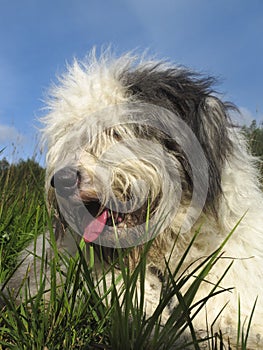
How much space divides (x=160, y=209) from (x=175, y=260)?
35 cm

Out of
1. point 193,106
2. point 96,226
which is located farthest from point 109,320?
point 193,106

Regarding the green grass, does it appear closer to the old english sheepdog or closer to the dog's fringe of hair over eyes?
the old english sheepdog

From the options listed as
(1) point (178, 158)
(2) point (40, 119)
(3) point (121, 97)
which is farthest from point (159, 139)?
(2) point (40, 119)

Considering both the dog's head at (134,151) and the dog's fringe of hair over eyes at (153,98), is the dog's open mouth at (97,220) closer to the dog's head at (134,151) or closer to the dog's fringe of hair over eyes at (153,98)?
the dog's head at (134,151)

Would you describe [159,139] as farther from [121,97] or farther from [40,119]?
[40,119]

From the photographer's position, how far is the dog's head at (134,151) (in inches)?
104

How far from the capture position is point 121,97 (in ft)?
9.62

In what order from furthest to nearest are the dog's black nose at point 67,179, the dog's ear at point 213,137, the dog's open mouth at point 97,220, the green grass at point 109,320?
1. the dog's ear at point 213,137
2. the dog's open mouth at point 97,220
3. the dog's black nose at point 67,179
4. the green grass at point 109,320

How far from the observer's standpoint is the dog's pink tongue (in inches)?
105

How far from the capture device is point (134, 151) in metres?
2.77

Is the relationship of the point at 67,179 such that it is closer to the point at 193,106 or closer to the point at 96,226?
the point at 96,226

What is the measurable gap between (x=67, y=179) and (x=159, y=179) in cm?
52

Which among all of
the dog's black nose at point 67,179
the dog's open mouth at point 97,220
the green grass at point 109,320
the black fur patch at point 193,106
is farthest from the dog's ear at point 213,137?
the green grass at point 109,320

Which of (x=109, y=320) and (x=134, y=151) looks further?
(x=134, y=151)
